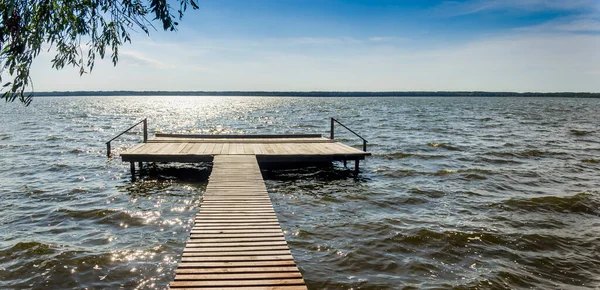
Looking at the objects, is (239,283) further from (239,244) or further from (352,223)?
(352,223)

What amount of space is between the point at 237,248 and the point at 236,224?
1.14m

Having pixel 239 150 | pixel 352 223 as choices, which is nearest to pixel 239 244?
pixel 352 223

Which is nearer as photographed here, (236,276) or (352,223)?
(236,276)

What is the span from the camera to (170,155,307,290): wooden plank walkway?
5.62 metres

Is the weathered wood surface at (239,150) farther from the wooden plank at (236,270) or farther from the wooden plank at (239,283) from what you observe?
the wooden plank at (239,283)

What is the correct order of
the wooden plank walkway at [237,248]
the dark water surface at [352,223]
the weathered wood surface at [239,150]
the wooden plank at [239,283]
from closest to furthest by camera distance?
1. the wooden plank at [239,283]
2. the wooden plank walkway at [237,248]
3. the dark water surface at [352,223]
4. the weathered wood surface at [239,150]

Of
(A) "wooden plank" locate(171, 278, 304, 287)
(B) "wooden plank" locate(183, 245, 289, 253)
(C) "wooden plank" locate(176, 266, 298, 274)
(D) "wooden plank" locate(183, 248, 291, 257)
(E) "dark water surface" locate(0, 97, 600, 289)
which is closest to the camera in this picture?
(A) "wooden plank" locate(171, 278, 304, 287)

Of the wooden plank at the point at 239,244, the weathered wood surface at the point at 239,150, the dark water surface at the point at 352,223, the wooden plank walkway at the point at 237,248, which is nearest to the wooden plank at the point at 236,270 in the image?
the wooden plank walkway at the point at 237,248

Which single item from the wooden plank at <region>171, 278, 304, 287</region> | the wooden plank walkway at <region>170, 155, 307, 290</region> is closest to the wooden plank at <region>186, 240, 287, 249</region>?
the wooden plank walkway at <region>170, 155, 307, 290</region>

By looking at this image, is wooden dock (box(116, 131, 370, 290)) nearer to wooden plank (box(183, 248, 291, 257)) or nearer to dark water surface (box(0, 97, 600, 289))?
wooden plank (box(183, 248, 291, 257))

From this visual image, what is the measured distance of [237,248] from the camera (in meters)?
6.67

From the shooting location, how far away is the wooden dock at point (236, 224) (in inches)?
225

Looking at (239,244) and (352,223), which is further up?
(239,244)

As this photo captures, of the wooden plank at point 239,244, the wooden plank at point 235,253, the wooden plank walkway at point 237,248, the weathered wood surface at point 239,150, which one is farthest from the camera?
the weathered wood surface at point 239,150
